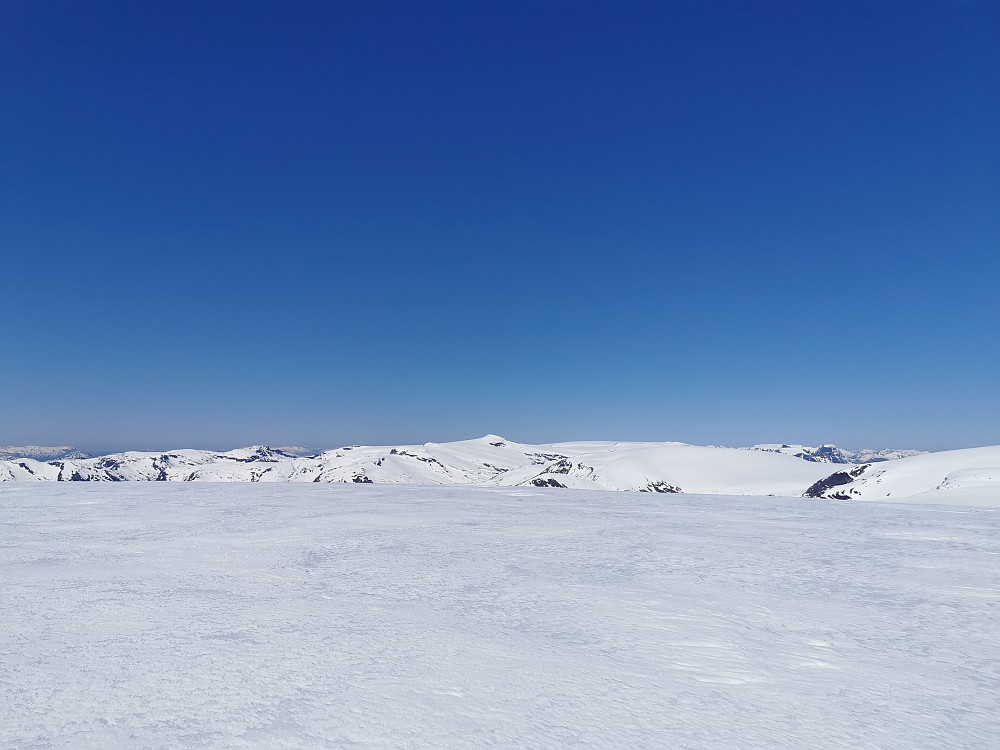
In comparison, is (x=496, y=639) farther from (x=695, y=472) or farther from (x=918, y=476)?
(x=695, y=472)

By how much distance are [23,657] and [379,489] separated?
11215mm

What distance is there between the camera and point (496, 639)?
11.6ft

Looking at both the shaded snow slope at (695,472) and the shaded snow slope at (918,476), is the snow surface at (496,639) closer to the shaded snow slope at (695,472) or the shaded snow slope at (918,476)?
the shaded snow slope at (918,476)

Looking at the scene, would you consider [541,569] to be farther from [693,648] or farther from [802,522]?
[802,522]

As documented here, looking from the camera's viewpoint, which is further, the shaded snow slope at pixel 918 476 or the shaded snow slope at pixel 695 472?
the shaded snow slope at pixel 695 472

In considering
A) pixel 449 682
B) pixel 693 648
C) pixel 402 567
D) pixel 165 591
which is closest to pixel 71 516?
pixel 165 591

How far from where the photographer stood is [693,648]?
3.42m

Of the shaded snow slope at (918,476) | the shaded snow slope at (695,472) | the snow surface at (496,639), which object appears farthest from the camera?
the shaded snow slope at (695,472)

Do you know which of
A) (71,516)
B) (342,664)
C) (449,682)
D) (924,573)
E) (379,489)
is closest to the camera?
(449,682)

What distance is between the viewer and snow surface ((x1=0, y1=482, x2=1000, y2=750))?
246cm

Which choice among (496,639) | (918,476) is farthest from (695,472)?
(496,639)

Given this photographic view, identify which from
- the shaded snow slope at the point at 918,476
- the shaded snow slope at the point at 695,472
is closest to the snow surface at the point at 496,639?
the shaded snow slope at the point at 918,476

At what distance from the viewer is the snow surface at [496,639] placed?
2457 mm

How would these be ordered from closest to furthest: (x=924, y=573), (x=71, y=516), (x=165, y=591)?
(x=165, y=591) → (x=924, y=573) → (x=71, y=516)
